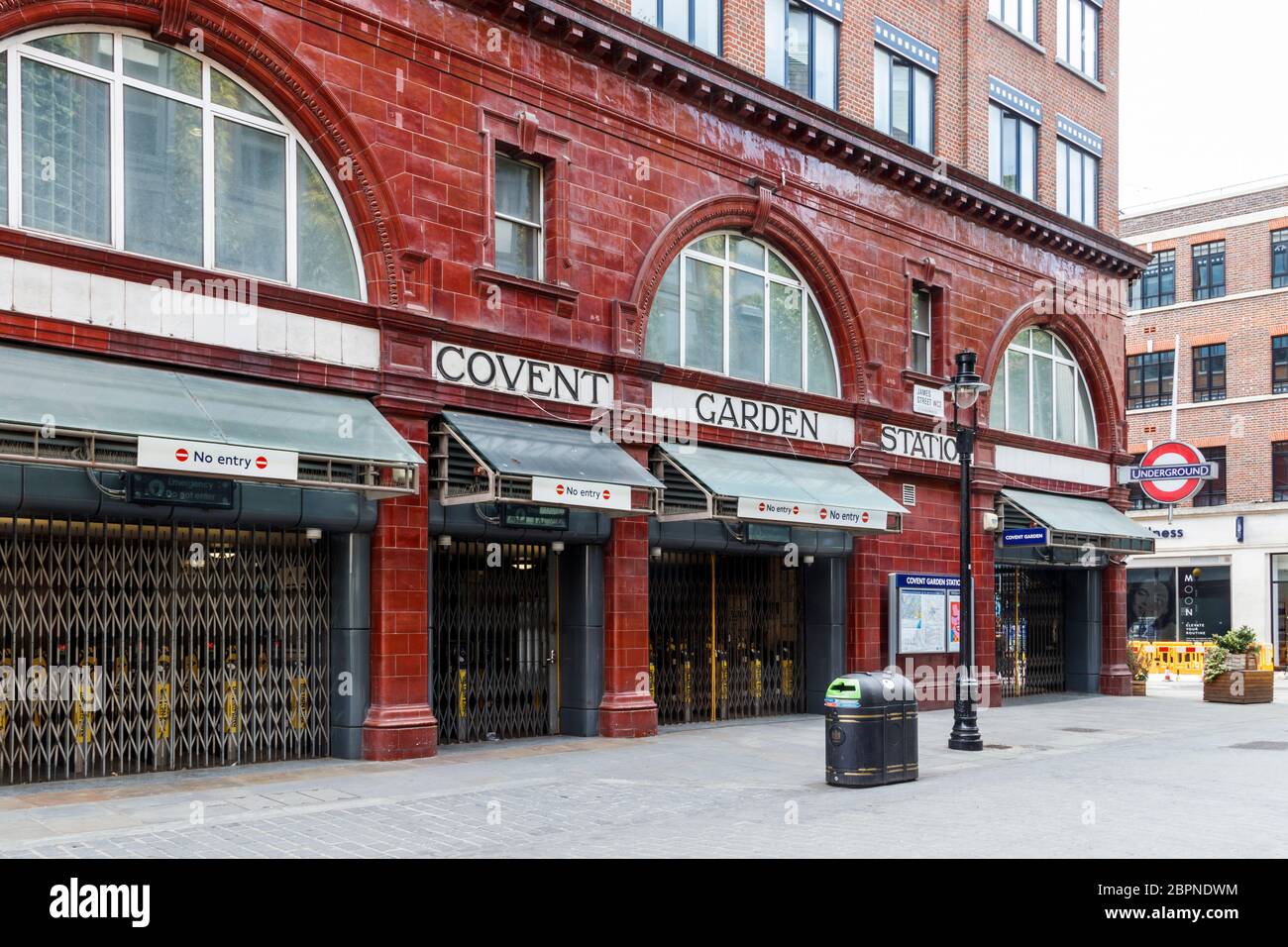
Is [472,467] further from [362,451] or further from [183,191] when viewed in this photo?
[183,191]

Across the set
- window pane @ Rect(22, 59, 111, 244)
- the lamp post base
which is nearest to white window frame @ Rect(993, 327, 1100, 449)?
the lamp post base

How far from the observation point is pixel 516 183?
17.3 m

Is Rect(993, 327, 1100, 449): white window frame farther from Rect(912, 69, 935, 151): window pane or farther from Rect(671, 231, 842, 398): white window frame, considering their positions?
Rect(671, 231, 842, 398): white window frame

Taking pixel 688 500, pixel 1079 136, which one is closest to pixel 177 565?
pixel 688 500

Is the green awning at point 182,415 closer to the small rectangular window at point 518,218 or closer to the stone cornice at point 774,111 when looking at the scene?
the small rectangular window at point 518,218

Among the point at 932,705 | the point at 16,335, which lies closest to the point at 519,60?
the point at 16,335

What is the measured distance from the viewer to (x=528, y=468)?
1539cm

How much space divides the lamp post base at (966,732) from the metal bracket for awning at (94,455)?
8327mm

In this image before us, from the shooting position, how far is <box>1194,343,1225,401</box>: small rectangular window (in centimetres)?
4462

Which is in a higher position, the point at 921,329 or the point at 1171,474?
the point at 921,329

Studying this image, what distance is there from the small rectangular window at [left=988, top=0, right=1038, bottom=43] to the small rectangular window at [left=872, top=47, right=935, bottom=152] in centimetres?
300

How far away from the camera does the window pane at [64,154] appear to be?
41.8 feet

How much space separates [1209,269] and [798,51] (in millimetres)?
29468

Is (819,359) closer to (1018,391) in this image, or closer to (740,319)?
(740,319)
